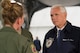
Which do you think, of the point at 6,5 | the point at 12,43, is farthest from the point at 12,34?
the point at 6,5

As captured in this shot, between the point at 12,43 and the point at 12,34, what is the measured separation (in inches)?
2.1

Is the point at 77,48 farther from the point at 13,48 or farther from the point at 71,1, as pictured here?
the point at 71,1

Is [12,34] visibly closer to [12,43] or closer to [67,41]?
[12,43]

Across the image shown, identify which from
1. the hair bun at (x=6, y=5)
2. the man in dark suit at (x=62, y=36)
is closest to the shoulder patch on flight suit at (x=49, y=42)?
the man in dark suit at (x=62, y=36)

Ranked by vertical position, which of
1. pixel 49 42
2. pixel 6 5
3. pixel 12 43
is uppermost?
pixel 6 5

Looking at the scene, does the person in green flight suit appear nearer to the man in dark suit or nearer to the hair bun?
the hair bun

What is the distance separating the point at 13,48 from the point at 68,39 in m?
1.17

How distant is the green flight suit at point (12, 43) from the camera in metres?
1.50

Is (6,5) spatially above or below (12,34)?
above

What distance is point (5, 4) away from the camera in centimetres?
163

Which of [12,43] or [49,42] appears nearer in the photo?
[12,43]

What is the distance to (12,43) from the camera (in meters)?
1.52

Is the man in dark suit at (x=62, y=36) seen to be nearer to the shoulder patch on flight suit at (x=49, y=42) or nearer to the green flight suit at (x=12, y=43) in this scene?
the shoulder patch on flight suit at (x=49, y=42)

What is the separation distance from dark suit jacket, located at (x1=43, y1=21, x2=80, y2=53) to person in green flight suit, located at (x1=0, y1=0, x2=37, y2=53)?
40.6 inches
